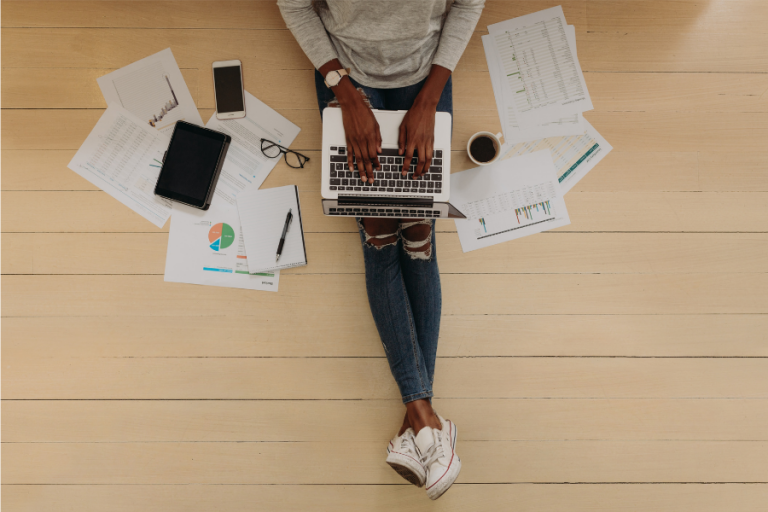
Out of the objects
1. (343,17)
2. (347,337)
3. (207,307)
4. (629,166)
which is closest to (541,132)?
(629,166)

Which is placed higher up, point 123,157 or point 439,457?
point 123,157

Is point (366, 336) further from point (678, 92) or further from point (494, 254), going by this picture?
point (678, 92)

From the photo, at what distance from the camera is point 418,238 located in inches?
48.5

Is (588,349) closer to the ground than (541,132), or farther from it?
closer to the ground

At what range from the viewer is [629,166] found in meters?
1.37

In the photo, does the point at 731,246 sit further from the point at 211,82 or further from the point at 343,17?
the point at 211,82

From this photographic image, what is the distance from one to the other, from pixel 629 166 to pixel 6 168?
1.86 meters

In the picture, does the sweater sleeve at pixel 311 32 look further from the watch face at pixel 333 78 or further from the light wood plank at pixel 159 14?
the light wood plank at pixel 159 14

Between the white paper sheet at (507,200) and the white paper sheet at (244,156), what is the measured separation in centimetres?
57

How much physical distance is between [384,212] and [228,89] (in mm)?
638

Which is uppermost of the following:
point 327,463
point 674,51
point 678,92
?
point 674,51

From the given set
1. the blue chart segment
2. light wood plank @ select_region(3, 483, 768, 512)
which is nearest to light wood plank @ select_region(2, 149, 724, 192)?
the blue chart segment

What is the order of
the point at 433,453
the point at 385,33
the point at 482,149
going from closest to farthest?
the point at 385,33
the point at 433,453
the point at 482,149

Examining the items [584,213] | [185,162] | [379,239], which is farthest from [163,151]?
[584,213]
